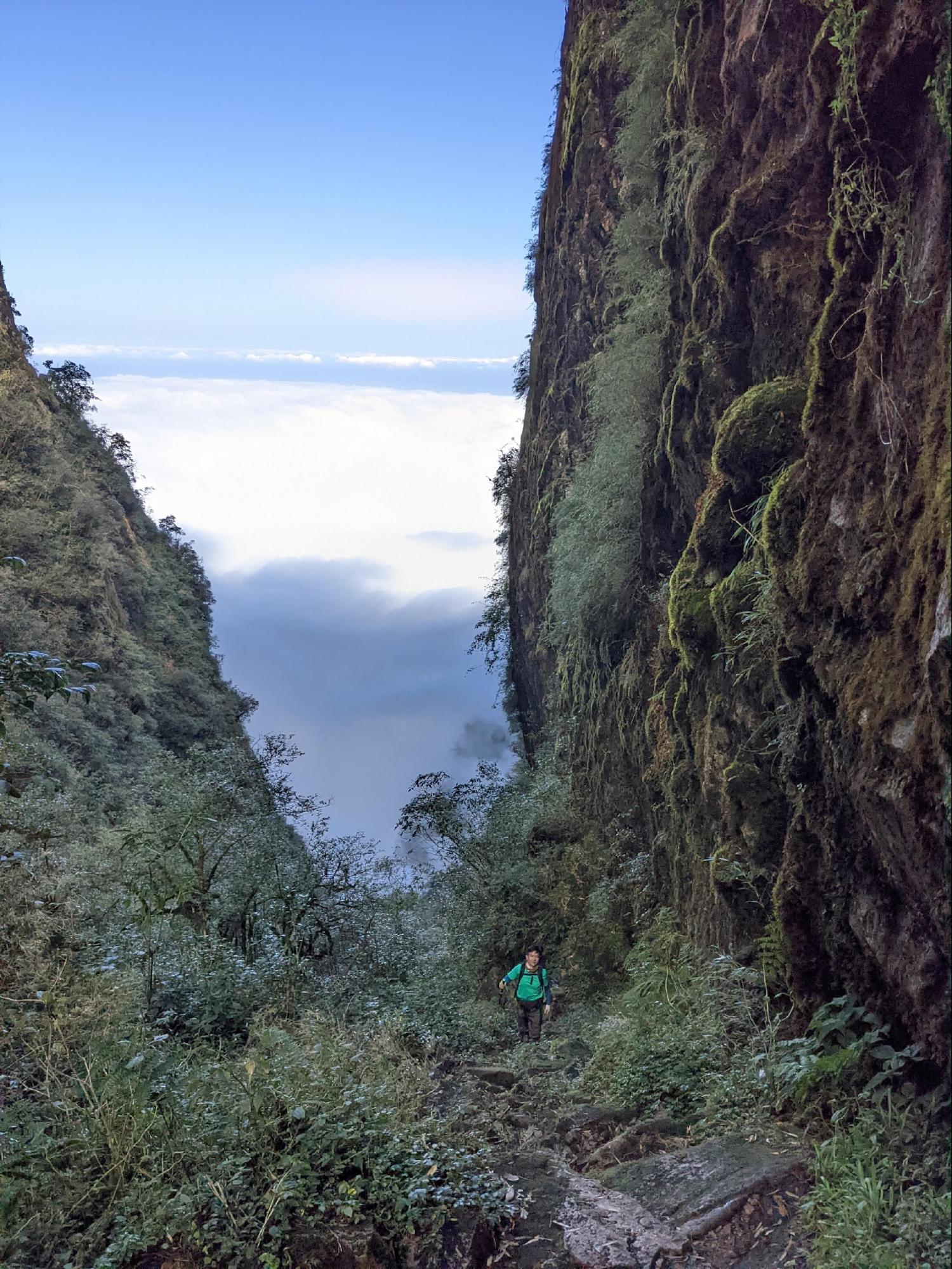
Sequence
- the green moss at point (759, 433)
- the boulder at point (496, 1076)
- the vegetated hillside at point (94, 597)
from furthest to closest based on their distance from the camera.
Answer: the vegetated hillside at point (94, 597) → the boulder at point (496, 1076) → the green moss at point (759, 433)

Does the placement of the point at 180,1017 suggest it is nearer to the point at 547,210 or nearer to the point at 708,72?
the point at 708,72

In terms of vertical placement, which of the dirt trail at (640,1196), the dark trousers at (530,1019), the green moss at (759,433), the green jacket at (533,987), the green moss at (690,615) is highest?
the green moss at (759,433)

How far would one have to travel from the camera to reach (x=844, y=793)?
525cm

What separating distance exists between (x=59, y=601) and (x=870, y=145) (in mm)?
26888

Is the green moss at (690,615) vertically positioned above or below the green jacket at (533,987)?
above

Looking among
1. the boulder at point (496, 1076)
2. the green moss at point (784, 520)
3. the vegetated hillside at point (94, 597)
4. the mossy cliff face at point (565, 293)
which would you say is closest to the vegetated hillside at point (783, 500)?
the green moss at point (784, 520)

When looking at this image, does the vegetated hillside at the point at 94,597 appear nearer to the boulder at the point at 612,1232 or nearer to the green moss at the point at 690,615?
the green moss at the point at 690,615

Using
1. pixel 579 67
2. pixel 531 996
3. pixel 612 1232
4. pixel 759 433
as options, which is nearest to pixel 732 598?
pixel 759 433

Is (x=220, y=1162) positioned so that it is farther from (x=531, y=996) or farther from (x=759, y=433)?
(x=759, y=433)

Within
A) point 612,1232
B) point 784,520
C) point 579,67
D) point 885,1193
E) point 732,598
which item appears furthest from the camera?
point 579,67

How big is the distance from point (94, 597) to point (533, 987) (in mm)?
23541

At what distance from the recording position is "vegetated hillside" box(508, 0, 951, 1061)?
444 cm

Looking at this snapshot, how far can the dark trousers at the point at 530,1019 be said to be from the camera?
1004 centimetres

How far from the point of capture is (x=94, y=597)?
29031mm
